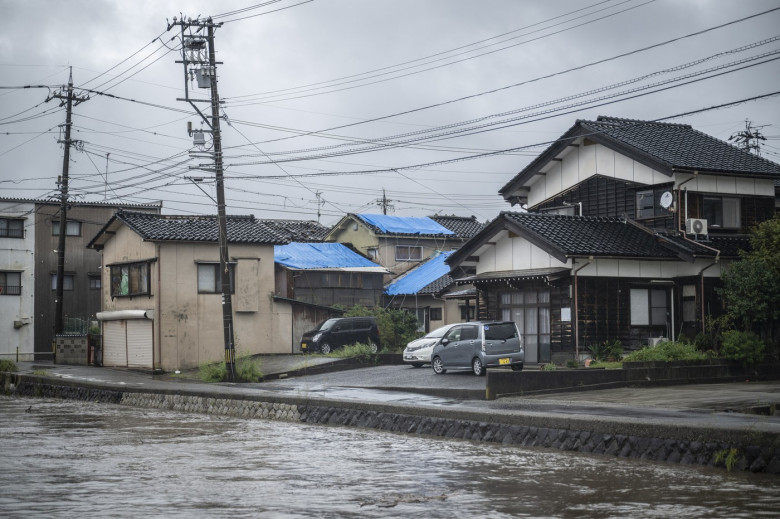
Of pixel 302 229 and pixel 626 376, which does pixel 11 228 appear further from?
pixel 626 376

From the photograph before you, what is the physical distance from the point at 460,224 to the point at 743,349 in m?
32.8

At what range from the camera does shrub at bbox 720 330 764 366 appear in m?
25.2

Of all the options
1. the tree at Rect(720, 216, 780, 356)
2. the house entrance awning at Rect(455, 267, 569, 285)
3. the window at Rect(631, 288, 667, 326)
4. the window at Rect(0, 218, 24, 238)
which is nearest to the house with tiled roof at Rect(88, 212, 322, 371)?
the house entrance awning at Rect(455, 267, 569, 285)

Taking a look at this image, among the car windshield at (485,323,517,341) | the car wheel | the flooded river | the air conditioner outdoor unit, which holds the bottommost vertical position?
the flooded river

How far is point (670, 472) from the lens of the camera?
43.1 ft

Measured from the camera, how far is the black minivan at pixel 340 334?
3681 cm

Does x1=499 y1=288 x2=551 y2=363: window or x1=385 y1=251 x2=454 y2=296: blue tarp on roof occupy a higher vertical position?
x1=385 y1=251 x2=454 y2=296: blue tarp on roof

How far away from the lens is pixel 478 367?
26031 millimetres

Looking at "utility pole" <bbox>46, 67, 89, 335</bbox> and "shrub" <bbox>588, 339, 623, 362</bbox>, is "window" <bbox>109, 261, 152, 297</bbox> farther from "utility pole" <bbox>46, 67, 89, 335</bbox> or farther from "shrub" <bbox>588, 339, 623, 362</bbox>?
"shrub" <bbox>588, 339, 623, 362</bbox>

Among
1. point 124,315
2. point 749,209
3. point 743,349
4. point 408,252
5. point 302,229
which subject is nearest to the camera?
point 743,349

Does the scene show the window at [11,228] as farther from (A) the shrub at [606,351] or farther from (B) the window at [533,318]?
(A) the shrub at [606,351]

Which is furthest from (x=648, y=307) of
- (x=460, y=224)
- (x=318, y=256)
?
(x=460, y=224)

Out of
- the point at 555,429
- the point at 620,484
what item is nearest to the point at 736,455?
the point at 620,484

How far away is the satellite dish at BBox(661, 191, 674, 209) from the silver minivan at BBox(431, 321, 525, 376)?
283 inches
